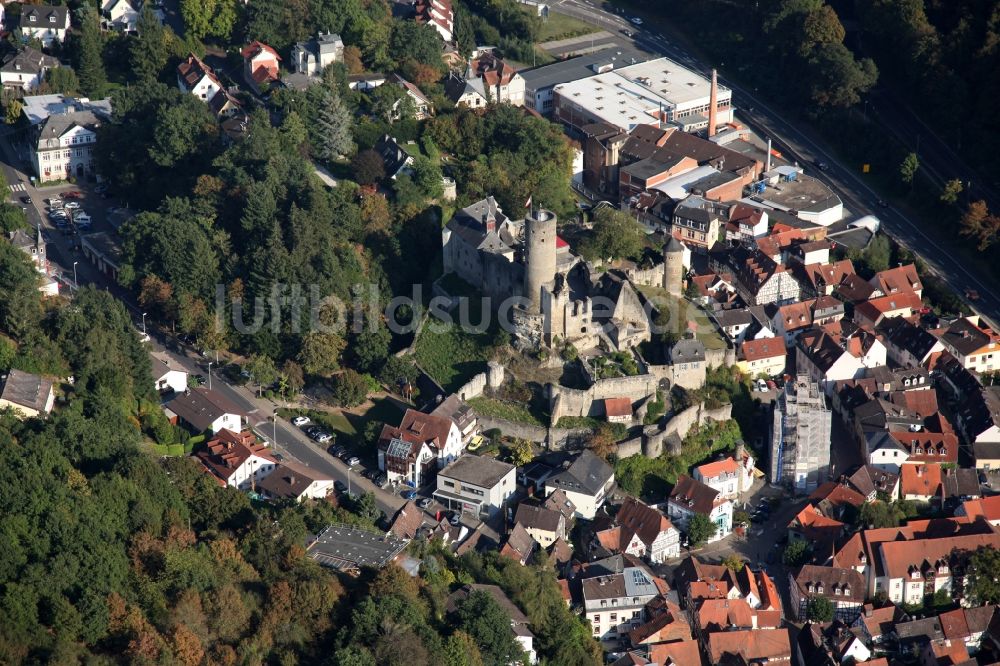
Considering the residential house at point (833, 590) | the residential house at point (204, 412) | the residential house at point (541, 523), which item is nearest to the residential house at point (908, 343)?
the residential house at point (833, 590)

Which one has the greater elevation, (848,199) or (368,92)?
(368,92)

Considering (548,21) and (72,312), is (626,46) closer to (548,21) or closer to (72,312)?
(548,21)

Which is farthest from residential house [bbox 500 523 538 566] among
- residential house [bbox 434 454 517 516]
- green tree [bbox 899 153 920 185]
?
green tree [bbox 899 153 920 185]

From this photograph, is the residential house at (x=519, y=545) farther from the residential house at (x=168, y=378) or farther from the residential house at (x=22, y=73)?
the residential house at (x=22, y=73)

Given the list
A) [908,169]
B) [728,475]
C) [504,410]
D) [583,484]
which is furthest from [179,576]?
[908,169]

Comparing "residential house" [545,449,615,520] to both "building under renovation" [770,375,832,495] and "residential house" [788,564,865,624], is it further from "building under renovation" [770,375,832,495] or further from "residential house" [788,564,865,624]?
"residential house" [788,564,865,624]

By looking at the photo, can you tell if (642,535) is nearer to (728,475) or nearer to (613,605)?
(613,605)

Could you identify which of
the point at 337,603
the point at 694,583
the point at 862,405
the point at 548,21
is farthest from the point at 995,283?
the point at 337,603
